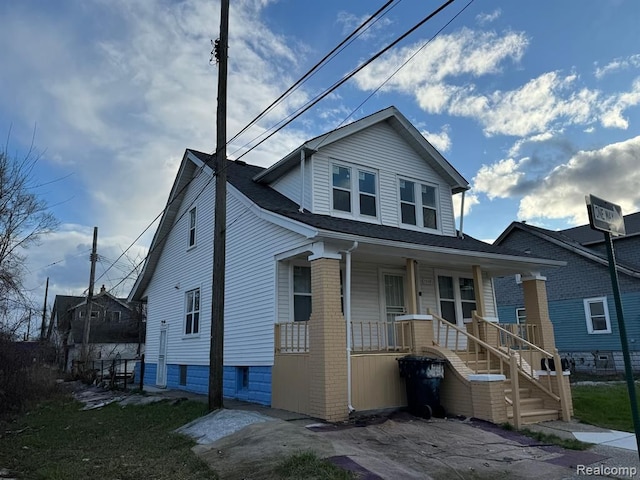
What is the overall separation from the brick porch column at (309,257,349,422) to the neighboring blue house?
13.2m

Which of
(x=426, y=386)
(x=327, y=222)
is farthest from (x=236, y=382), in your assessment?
(x=426, y=386)

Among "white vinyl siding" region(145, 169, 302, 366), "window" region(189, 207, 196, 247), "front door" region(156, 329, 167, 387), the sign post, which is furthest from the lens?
"front door" region(156, 329, 167, 387)

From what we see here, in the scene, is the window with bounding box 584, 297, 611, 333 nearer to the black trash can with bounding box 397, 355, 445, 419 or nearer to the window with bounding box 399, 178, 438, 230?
the window with bounding box 399, 178, 438, 230

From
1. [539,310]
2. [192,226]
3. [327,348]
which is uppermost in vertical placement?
[192,226]

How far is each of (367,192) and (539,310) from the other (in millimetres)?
5602

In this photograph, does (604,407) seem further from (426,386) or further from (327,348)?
(327,348)

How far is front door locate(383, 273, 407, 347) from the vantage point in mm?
Result: 12344

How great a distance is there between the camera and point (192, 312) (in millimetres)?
15484

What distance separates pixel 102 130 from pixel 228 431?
9928 millimetres

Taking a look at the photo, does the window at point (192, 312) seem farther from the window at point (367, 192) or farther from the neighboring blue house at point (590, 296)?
the neighboring blue house at point (590, 296)

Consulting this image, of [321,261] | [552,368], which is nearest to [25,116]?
[321,261]

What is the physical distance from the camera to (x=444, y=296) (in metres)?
13.5

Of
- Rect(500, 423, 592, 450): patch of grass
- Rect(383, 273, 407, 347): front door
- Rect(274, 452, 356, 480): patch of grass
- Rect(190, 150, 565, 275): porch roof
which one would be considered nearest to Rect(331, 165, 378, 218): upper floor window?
Rect(190, 150, 565, 275): porch roof

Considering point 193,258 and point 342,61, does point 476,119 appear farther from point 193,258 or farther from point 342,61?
point 193,258
